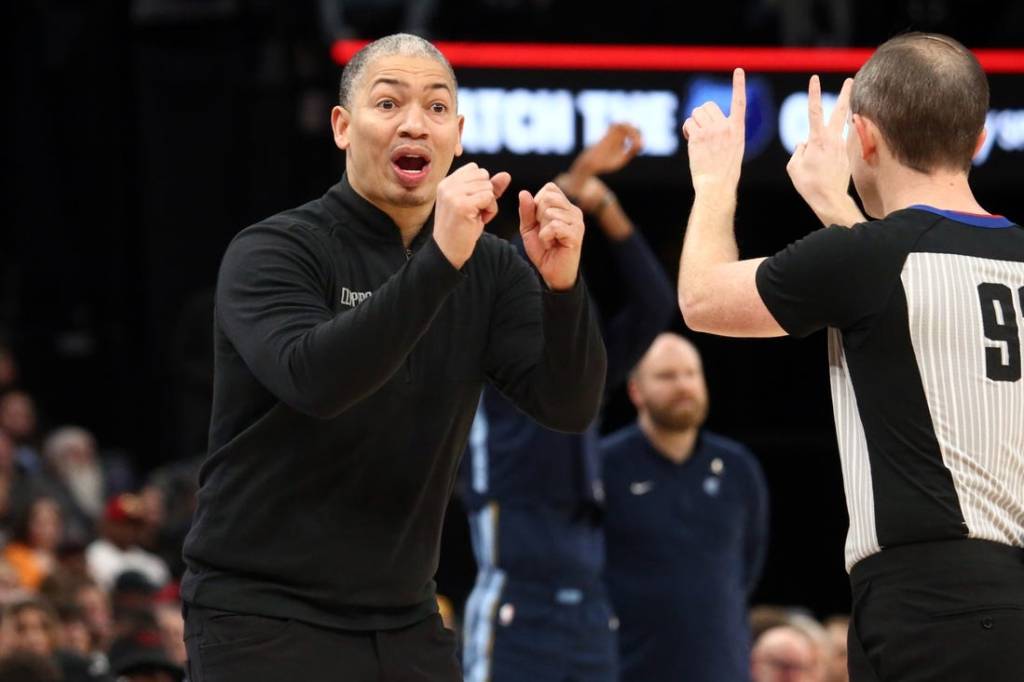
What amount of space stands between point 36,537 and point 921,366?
7633mm

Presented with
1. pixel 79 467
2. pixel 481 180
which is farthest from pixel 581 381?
pixel 79 467

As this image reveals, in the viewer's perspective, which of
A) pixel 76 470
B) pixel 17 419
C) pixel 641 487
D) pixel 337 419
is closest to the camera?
pixel 337 419

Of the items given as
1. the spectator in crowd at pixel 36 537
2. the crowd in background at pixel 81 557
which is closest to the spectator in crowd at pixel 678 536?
the crowd in background at pixel 81 557

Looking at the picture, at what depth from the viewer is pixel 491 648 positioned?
19.4 ft

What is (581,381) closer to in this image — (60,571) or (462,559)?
(60,571)

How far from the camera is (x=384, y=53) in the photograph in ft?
12.3

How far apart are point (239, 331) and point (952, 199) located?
138cm

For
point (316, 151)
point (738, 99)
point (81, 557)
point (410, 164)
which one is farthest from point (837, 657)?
point (316, 151)

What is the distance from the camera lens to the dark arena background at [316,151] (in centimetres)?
800

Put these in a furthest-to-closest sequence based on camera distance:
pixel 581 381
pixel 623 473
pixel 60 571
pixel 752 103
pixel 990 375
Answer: pixel 60 571, pixel 752 103, pixel 623 473, pixel 581 381, pixel 990 375

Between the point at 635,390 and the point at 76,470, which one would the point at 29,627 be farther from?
the point at 76,470

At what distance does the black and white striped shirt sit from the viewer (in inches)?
127

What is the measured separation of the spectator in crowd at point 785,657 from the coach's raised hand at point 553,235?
141 inches

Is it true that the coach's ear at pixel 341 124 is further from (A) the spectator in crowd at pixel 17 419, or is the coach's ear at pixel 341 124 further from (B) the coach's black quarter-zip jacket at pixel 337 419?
(A) the spectator in crowd at pixel 17 419
